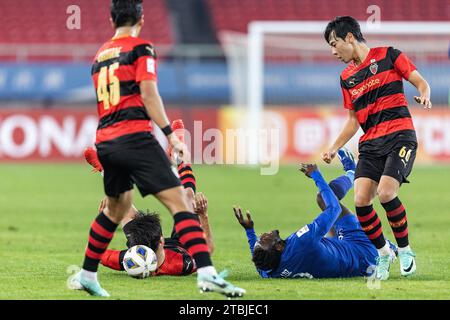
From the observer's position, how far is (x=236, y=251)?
1041 centimetres

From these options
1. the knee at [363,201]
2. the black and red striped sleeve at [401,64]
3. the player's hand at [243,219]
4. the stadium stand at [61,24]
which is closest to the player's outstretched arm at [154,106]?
the player's hand at [243,219]

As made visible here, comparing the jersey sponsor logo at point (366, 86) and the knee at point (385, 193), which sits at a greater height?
the jersey sponsor logo at point (366, 86)

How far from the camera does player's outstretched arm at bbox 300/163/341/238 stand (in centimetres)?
793

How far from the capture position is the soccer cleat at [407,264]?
8.38 m

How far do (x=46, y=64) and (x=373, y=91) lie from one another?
62.8 ft

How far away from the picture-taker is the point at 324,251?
8.08 m

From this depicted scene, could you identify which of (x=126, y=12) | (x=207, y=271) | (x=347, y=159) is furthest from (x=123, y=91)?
(x=347, y=159)

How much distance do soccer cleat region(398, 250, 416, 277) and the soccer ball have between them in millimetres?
2136

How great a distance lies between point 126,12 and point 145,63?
46 centimetres

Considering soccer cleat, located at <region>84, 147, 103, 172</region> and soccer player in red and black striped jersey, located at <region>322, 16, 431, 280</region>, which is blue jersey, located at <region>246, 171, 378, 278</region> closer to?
soccer player in red and black striped jersey, located at <region>322, 16, 431, 280</region>

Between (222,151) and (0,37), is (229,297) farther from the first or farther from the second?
(0,37)

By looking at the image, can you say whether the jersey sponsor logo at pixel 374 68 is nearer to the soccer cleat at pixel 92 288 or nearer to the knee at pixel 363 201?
the knee at pixel 363 201

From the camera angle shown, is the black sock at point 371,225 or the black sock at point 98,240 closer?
the black sock at point 98,240

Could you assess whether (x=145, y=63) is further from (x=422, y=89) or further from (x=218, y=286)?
(x=422, y=89)
